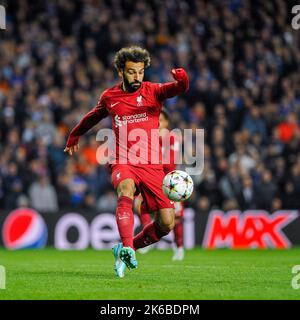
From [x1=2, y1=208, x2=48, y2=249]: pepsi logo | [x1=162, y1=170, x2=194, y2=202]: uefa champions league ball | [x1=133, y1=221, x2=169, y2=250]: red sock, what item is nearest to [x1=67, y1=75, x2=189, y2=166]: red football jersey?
[x1=162, y1=170, x2=194, y2=202]: uefa champions league ball

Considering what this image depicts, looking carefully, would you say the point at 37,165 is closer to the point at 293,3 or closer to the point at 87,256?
the point at 87,256

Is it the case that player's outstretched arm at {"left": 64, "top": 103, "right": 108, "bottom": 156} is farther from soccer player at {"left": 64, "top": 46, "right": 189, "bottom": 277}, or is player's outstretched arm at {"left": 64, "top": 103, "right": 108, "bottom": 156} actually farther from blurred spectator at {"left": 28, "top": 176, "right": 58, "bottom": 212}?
blurred spectator at {"left": 28, "top": 176, "right": 58, "bottom": 212}

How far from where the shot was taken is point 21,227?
17812 mm

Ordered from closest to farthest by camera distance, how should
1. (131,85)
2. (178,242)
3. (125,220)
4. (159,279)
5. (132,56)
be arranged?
(125,220), (159,279), (132,56), (131,85), (178,242)

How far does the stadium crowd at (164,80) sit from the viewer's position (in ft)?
61.1

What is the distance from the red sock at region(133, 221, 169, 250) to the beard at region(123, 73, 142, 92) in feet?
5.17

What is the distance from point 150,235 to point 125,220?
0.89 m

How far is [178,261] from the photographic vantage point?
44.3 ft

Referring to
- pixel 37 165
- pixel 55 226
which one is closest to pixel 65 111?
pixel 37 165

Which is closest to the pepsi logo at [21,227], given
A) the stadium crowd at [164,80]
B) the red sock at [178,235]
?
the stadium crowd at [164,80]

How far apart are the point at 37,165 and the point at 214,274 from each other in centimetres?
878

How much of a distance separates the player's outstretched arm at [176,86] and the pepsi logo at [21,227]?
8204 millimetres

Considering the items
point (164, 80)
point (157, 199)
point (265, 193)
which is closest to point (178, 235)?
point (265, 193)

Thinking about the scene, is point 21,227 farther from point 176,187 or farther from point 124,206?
point 124,206
